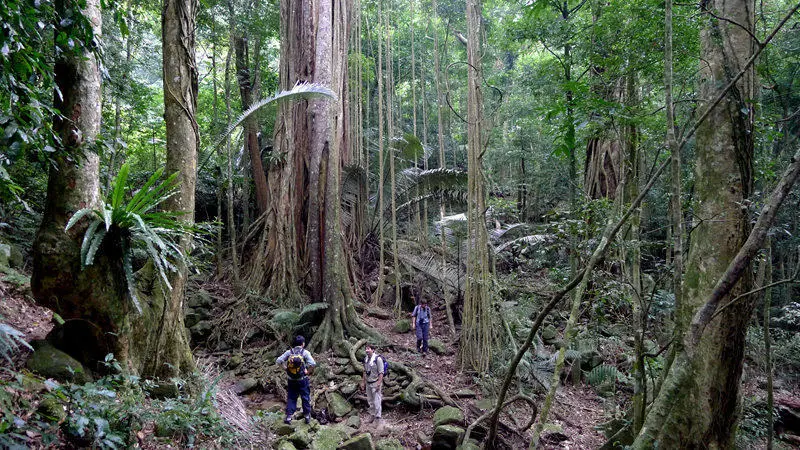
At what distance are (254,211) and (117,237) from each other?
32.9 feet

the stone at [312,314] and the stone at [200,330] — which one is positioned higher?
the stone at [312,314]

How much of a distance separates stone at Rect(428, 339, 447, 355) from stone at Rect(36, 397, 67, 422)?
640cm

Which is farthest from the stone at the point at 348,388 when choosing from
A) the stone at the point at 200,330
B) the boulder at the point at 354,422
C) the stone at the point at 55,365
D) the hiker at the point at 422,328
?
the stone at the point at 55,365

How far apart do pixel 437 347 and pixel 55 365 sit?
630cm

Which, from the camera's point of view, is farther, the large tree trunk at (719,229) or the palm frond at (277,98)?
the palm frond at (277,98)

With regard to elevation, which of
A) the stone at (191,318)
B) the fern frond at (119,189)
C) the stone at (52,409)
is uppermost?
the fern frond at (119,189)

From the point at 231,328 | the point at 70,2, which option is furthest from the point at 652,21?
the point at 231,328

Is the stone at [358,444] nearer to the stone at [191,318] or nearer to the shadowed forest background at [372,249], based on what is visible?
the shadowed forest background at [372,249]

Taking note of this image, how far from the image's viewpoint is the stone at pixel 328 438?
486 cm

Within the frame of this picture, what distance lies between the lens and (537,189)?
16.5 meters

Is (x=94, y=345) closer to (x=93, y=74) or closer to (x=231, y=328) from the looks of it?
(x=93, y=74)

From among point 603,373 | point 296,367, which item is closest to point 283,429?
point 296,367

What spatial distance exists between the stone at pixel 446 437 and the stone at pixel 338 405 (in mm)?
1458

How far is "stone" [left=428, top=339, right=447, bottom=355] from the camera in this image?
8305mm
